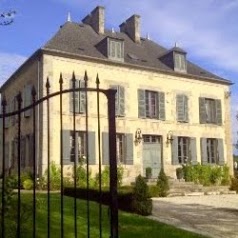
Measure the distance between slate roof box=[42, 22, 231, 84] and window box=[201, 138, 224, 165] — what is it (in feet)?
12.8

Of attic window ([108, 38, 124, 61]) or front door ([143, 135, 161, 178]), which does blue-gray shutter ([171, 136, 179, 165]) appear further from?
Answer: attic window ([108, 38, 124, 61])

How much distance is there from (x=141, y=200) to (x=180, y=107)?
1318cm

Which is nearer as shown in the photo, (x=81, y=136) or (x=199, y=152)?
(x=81, y=136)

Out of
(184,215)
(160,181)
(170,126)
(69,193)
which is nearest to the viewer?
(184,215)

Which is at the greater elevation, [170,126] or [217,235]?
[170,126]

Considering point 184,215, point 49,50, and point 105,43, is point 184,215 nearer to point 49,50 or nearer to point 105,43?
point 49,50

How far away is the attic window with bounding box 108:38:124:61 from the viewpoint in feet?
71.8

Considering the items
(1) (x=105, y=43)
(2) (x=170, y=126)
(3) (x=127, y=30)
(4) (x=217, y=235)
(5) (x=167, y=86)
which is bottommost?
(4) (x=217, y=235)

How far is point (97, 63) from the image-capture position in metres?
21.2

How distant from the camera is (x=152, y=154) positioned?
22.2 meters

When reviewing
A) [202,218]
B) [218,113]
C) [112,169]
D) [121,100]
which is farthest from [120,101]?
[112,169]

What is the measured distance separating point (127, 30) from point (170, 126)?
7.29 metres

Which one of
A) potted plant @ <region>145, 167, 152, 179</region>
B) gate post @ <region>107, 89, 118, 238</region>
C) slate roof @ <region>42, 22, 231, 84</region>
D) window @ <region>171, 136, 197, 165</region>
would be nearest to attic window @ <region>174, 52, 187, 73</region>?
slate roof @ <region>42, 22, 231, 84</region>

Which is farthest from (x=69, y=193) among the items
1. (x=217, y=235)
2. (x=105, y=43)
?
(x=105, y=43)
